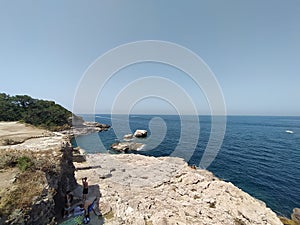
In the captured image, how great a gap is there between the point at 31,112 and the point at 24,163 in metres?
52.2

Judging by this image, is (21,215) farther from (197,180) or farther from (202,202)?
(197,180)

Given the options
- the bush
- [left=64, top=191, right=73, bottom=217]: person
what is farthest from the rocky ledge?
the bush

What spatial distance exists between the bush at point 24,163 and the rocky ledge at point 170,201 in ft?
15.5

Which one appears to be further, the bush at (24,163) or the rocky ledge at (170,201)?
the rocky ledge at (170,201)

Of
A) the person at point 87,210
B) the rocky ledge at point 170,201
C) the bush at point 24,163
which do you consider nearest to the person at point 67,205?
the person at point 87,210

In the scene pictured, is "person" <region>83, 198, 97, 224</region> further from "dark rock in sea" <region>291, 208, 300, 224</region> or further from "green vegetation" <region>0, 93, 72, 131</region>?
"green vegetation" <region>0, 93, 72, 131</region>

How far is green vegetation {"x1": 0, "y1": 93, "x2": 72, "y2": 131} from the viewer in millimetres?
43200

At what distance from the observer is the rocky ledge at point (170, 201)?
8594 mm

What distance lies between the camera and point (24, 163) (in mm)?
7305

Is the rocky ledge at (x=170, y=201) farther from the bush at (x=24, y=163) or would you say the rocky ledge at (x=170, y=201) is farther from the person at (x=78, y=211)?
the bush at (x=24, y=163)

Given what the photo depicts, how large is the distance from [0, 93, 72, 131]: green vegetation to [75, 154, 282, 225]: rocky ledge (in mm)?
40806

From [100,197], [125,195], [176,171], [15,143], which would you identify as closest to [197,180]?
[176,171]

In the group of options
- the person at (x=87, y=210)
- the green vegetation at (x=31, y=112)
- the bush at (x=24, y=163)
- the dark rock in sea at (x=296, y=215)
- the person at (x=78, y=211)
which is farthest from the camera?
the green vegetation at (x=31, y=112)

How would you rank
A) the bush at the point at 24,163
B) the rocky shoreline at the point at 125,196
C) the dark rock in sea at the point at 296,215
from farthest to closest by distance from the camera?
the dark rock in sea at the point at 296,215 < the bush at the point at 24,163 < the rocky shoreline at the point at 125,196
